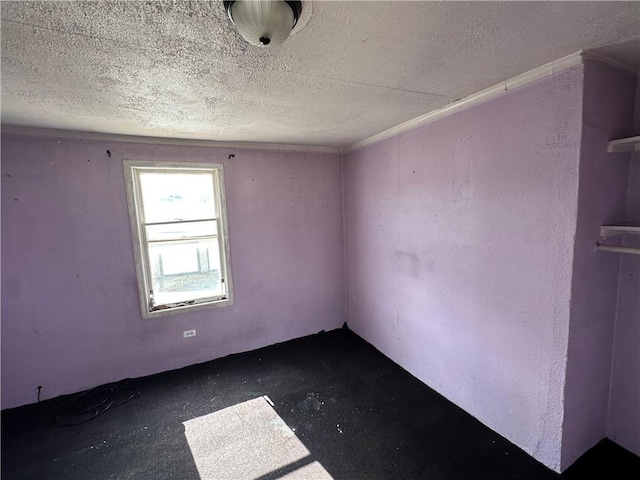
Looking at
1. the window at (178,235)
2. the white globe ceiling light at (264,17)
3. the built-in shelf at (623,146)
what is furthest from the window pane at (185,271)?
the built-in shelf at (623,146)

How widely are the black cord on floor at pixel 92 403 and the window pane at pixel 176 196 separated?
1.63 meters

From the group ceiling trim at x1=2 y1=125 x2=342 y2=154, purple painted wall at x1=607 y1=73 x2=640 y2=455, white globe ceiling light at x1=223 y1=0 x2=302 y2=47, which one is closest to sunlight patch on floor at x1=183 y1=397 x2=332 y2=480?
purple painted wall at x1=607 y1=73 x2=640 y2=455

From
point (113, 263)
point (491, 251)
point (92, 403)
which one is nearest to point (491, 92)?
point (491, 251)

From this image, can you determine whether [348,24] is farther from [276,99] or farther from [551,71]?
[551,71]

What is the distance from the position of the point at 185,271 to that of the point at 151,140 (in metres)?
1.35

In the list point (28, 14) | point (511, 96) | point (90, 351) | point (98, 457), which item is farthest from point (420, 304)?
point (90, 351)

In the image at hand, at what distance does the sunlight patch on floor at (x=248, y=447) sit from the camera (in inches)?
70.6

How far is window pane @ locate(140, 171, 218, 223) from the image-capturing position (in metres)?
2.82

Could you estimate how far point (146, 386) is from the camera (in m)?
2.72

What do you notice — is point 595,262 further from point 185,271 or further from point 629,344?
point 185,271

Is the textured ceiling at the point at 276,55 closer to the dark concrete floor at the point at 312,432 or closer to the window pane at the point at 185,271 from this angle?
the window pane at the point at 185,271

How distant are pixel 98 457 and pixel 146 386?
78 cm

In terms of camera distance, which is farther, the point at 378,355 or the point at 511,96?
the point at 378,355

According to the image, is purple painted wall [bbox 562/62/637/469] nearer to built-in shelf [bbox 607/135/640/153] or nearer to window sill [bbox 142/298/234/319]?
built-in shelf [bbox 607/135/640/153]
